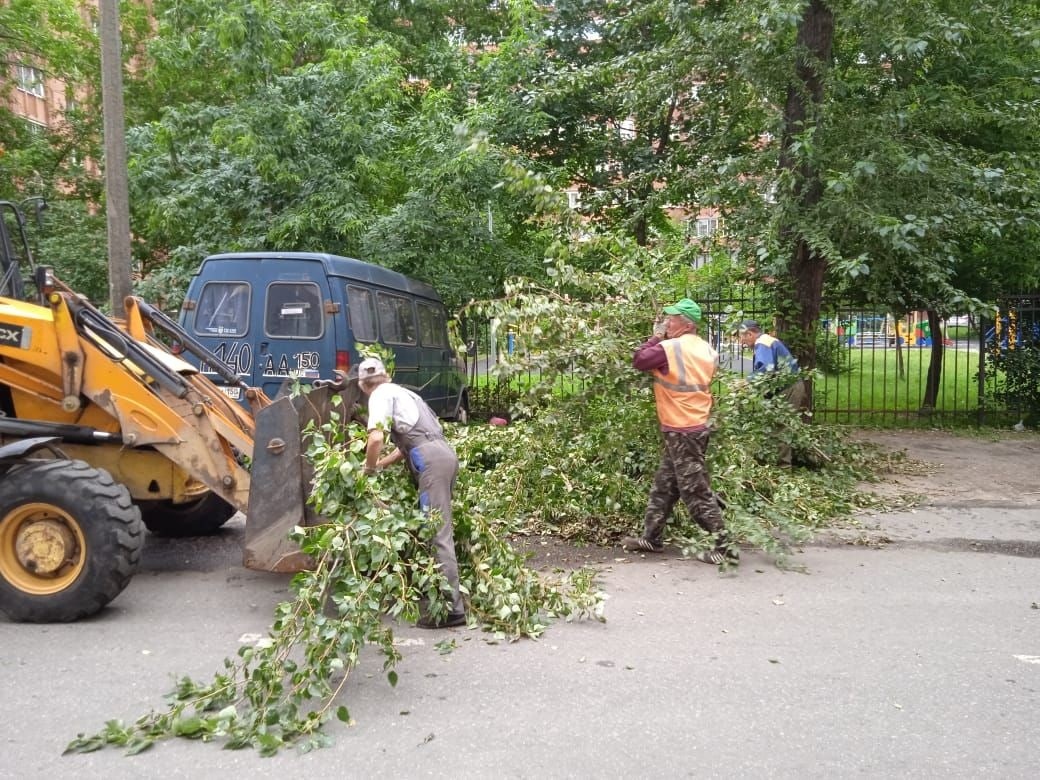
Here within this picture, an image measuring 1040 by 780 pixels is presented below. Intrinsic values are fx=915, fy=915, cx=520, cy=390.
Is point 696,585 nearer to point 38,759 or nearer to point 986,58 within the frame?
point 38,759

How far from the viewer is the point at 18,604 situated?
17.0 ft

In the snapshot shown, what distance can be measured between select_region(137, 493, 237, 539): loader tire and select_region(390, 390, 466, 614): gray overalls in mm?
2360

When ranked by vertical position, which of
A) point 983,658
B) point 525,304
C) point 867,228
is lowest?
point 983,658

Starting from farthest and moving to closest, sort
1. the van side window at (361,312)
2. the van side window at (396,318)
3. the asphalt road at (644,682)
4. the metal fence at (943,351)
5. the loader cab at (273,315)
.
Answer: the metal fence at (943,351) → the van side window at (396,318) → the van side window at (361,312) → the loader cab at (273,315) → the asphalt road at (644,682)

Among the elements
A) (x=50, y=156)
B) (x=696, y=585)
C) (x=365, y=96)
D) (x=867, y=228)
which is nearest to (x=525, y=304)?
(x=696, y=585)

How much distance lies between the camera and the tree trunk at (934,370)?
14.7m

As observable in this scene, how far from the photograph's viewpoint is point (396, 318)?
11.7 meters

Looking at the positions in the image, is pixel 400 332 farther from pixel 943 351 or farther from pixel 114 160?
pixel 943 351

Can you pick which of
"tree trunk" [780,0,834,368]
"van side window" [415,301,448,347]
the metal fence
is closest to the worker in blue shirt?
"tree trunk" [780,0,834,368]

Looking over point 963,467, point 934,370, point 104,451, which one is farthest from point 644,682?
point 934,370

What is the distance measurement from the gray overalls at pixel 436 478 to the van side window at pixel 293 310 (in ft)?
16.3

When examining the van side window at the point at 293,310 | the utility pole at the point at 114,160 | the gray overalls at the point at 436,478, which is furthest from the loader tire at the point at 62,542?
the utility pole at the point at 114,160

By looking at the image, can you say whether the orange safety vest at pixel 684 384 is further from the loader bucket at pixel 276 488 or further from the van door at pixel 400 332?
the van door at pixel 400 332

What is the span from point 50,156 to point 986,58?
16560mm
